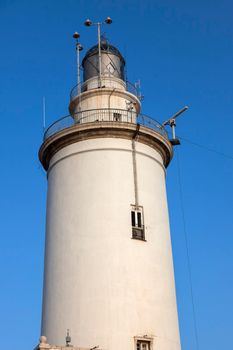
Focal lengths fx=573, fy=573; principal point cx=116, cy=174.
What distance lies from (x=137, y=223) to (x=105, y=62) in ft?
30.3

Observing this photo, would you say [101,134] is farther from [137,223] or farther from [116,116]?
[137,223]

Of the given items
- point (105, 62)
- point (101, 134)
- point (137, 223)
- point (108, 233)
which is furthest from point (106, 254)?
point (105, 62)

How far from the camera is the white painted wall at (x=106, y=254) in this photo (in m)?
21.6

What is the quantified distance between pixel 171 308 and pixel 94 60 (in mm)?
12940

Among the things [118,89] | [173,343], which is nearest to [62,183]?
[118,89]

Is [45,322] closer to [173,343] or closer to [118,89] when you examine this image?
[173,343]

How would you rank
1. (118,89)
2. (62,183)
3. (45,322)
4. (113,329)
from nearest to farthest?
(113,329), (45,322), (62,183), (118,89)

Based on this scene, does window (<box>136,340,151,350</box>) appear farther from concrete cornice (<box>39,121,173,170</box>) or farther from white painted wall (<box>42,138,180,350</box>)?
concrete cornice (<box>39,121,173,170</box>)

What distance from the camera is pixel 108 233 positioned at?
75.2 ft

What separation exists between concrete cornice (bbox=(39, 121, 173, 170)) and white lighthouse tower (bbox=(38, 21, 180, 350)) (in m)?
0.04

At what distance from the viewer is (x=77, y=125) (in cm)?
2503

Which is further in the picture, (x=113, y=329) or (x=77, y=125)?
(x=77, y=125)

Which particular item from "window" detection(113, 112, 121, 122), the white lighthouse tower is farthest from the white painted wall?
"window" detection(113, 112, 121, 122)

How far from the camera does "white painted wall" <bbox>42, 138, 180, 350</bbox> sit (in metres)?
21.6
